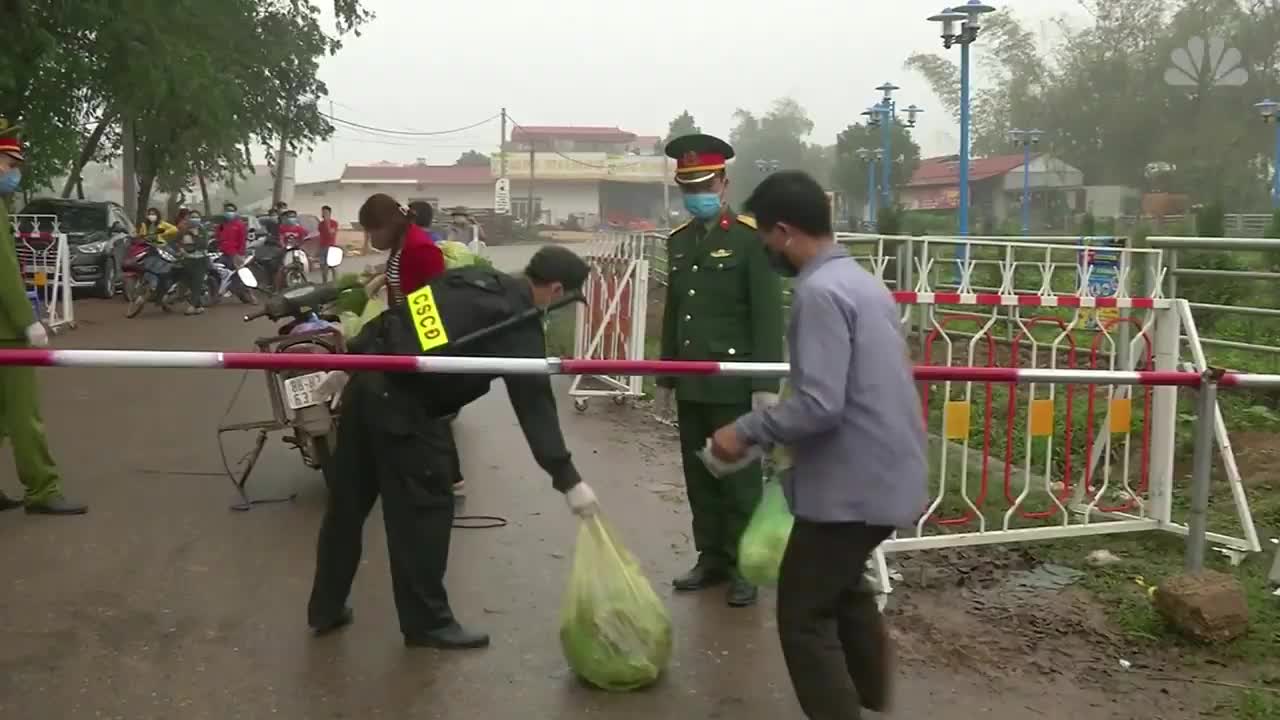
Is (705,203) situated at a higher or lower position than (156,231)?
lower

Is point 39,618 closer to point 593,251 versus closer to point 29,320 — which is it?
point 29,320

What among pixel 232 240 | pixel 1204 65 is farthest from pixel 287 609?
pixel 1204 65

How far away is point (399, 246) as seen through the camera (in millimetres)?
6074

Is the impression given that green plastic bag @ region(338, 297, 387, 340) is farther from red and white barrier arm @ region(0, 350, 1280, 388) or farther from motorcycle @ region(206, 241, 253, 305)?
motorcycle @ region(206, 241, 253, 305)

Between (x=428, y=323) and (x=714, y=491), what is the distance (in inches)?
61.9

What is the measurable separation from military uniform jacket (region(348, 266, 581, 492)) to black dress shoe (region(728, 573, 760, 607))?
122 cm

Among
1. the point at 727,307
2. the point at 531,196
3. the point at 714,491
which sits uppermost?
the point at 531,196

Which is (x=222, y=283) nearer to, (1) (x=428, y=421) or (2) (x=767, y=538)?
(1) (x=428, y=421)

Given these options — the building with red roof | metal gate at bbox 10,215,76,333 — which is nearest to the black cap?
metal gate at bbox 10,215,76,333

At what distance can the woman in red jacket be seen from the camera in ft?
19.2

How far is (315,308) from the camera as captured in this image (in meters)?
6.59

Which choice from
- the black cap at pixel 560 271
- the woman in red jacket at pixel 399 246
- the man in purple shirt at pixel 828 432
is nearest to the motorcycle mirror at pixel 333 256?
the woman in red jacket at pixel 399 246

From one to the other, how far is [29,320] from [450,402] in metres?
2.83

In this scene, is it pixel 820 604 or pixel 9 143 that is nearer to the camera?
pixel 820 604
